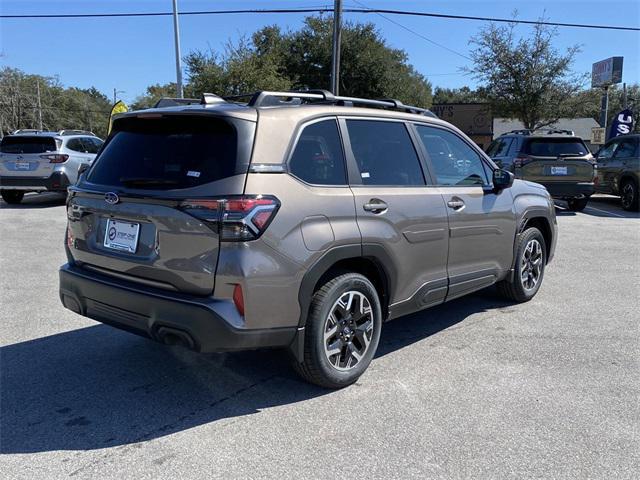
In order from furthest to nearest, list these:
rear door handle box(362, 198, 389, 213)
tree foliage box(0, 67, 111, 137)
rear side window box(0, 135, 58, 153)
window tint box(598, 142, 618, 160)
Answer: tree foliage box(0, 67, 111, 137) < window tint box(598, 142, 618, 160) < rear side window box(0, 135, 58, 153) < rear door handle box(362, 198, 389, 213)

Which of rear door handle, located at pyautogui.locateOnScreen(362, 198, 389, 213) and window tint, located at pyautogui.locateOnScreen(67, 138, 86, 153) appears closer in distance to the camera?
rear door handle, located at pyautogui.locateOnScreen(362, 198, 389, 213)

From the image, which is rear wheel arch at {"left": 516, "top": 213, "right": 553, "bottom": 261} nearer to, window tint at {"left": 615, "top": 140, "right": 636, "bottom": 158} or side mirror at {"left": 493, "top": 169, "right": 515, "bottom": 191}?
side mirror at {"left": 493, "top": 169, "right": 515, "bottom": 191}

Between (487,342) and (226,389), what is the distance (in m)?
2.25

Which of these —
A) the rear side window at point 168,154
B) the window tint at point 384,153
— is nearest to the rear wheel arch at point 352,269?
the window tint at point 384,153

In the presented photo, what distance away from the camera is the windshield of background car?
1268 centimetres

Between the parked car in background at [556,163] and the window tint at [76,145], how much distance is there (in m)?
9.97

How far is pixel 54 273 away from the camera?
6934 mm

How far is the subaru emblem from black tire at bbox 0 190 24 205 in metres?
12.0

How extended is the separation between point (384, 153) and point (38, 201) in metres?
13.1

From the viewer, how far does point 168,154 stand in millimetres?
3486

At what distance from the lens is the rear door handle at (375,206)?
3.79 m

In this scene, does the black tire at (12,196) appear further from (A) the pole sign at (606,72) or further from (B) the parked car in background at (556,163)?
(A) the pole sign at (606,72)

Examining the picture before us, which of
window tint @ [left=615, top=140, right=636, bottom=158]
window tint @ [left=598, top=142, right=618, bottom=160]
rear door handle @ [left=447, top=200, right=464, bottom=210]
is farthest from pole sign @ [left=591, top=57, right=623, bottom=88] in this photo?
rear door handle @ [left=447, top=200, right=464, bottom=210]

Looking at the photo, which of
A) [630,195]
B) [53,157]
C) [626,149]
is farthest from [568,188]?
[53,157]
